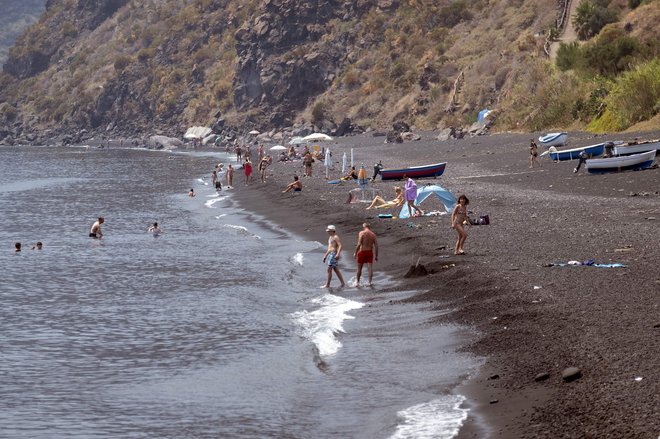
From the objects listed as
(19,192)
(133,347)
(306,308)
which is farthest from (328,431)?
(19,192)

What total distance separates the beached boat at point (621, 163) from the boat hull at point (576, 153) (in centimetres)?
482

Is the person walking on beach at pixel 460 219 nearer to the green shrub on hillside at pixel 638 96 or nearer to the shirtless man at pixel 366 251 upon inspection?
the shirtless man at pixel 366 251

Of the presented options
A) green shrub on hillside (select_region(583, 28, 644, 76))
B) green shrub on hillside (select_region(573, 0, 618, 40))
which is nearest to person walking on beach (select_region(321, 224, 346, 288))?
green shrub on hillside (select_region(583, 28, 644, 76))

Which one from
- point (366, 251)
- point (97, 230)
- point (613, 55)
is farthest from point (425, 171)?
point (613, 55)

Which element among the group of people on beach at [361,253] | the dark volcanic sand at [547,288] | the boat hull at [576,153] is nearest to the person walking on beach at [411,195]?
the dark volcanic sand at [547,288]

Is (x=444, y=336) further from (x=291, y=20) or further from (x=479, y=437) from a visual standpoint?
(x=291, y=20)

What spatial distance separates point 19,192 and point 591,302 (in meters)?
57.0

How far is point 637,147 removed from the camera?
3884 cm

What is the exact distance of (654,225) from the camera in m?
24.0

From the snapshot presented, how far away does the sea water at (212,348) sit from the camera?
1344 cm

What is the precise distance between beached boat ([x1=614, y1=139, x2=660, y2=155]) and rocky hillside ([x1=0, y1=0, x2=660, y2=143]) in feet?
77.8

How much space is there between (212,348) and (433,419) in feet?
21.6

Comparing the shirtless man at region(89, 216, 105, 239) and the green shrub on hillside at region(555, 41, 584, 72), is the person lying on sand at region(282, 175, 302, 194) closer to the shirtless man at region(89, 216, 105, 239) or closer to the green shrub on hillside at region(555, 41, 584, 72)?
the shirtless man at region(89, 216, 105, 239)

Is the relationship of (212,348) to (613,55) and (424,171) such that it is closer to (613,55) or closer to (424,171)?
(424,171)
